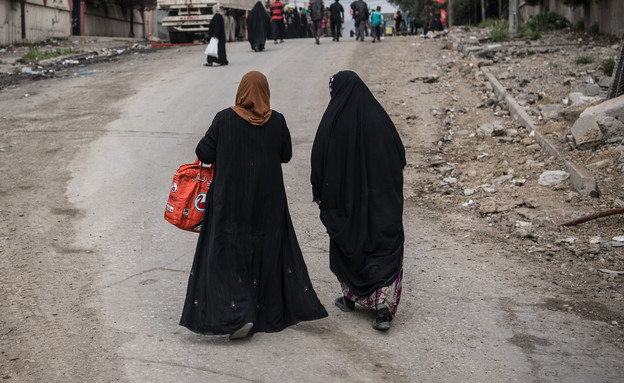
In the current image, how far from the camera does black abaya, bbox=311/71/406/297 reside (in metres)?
4.85

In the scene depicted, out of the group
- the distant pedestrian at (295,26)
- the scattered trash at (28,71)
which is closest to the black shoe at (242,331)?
the scattered trash at (28,71)

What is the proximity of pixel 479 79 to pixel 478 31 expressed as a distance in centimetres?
967

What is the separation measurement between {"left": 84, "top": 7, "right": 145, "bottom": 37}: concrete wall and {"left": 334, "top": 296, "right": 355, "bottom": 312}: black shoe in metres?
30.3

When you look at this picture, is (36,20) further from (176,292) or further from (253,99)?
(253,99)

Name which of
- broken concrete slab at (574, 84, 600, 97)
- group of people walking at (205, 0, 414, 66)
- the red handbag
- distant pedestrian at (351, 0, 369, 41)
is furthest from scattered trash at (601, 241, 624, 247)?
distant pedestrian at (351, 0, 369, 41)

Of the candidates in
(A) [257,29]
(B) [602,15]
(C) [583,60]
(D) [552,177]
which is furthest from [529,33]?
(D) [552,177]

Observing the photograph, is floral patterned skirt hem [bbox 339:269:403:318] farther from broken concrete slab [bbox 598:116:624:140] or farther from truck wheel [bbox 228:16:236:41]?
truck wheel [bbox 228:16:236:41]

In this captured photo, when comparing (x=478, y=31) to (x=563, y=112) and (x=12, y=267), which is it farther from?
(x=12, y=267)

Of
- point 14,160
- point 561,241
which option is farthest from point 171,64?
point 561,241

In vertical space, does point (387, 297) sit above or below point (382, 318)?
above

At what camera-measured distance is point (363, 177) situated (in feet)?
15.9

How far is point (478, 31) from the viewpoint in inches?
935

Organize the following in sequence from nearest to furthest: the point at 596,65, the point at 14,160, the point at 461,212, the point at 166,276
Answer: the point at 166,276 → the point at 461,212 → the point at 14,160 → the point at 596,65

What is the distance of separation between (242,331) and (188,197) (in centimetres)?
85
